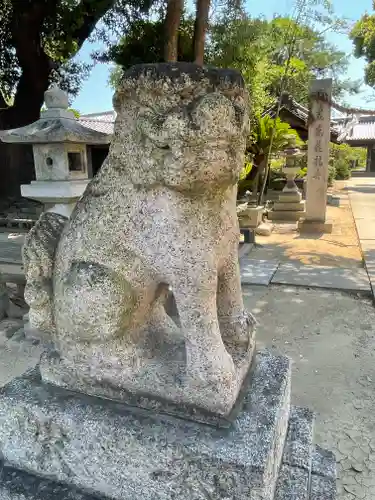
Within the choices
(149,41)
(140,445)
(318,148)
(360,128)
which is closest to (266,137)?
(318,148)

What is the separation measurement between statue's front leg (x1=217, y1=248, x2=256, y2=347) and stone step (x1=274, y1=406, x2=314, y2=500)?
0.39 metres

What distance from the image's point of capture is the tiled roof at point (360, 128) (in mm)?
23312

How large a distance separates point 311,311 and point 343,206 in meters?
8.14

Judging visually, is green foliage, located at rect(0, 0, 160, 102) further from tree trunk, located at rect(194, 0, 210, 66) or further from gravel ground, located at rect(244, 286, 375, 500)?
gravel ground, located at rect(244, 286, 375, 500)

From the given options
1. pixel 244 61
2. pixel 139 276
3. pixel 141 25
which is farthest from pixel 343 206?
pixel 139 276

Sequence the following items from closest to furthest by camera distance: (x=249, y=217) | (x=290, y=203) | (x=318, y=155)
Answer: (x=318, y=155) → (x=249, y=217) → (x=290, y=203)

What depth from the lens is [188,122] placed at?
0.93m

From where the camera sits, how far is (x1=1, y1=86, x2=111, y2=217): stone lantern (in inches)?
129

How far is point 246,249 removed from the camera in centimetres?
583

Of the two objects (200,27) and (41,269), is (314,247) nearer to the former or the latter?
(200,27)

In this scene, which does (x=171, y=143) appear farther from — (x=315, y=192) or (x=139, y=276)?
(x=315, y=192)

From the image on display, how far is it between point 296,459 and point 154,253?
0.84 meters

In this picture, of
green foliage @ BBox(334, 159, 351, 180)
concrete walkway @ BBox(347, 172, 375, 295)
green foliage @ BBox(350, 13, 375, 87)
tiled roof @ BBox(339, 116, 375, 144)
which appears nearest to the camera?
concrete walkway @ BBox(347, 172, 375, 295)

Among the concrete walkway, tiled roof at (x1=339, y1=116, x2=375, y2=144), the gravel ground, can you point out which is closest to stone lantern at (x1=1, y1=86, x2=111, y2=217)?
the gravel ground
